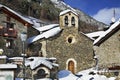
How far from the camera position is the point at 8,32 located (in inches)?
1423

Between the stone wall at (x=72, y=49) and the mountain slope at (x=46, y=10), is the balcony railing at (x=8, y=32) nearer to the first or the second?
the stone wall at (x=72, y=49)

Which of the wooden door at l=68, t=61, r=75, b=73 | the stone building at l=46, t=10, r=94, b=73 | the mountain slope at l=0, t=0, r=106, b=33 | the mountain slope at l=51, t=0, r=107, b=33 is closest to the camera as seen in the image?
the stone building at l=46, t=10, r=94, b=73

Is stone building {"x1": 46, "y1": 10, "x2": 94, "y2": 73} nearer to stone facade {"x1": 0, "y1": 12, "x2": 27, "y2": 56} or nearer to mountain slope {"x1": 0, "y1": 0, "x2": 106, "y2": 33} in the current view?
stone facade {"x1": 0, "y1": 12, "x2": 27, "y2": 56}

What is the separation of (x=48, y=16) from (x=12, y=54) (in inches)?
1291

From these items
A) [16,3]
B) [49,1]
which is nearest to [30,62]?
[16,3]

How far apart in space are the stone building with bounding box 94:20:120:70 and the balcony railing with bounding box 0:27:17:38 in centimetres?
918

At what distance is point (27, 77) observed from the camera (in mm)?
28344

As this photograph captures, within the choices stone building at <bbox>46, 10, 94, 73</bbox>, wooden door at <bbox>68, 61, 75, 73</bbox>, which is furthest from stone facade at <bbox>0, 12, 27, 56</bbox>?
wooden door at <bbox>68, 61, 75, 73</bbox>

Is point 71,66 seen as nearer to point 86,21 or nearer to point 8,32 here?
point 8,32

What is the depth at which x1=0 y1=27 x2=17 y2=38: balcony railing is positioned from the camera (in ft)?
117

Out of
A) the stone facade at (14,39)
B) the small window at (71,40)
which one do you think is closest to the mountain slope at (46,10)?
the stone facade at (14,39)

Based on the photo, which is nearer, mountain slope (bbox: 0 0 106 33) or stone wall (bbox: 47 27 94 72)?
stone wall (bbox: 47 27 94 72)

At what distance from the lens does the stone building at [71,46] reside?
37.4 m

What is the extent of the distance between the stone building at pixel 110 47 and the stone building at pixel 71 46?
136 inches
